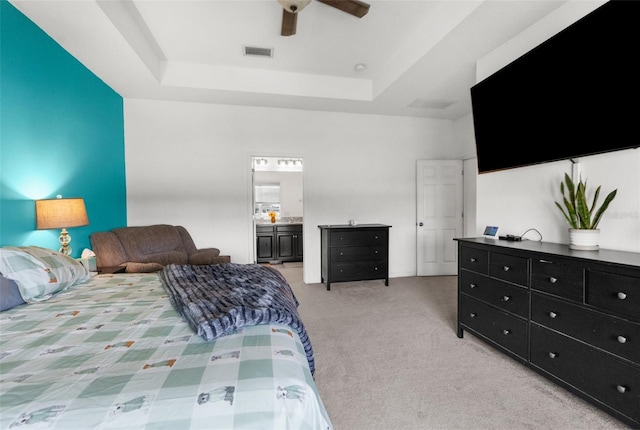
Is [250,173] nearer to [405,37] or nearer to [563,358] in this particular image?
[405,37]

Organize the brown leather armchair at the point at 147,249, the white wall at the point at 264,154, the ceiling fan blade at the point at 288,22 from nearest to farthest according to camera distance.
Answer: the ceiling fan blade at the point at 288,22 → the brown leather armchair at the point at 147,249 → the white wall at the point at 264,154

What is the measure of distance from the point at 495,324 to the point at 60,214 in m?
3.67

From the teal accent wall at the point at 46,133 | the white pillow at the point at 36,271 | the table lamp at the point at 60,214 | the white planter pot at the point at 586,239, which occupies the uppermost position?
the teal accent wall at the point at 46,133

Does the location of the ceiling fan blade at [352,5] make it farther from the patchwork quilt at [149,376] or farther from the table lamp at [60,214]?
the table lamp at [60,214]

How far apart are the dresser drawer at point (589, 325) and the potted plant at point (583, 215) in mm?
450

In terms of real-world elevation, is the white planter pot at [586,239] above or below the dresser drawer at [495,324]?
above

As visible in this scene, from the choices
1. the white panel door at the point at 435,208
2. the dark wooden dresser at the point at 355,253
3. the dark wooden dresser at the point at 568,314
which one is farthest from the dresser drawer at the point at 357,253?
the dark wooden dresser at the point at 568,314

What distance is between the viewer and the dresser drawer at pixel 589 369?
59.9 inches

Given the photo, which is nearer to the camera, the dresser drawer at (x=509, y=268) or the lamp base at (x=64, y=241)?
the dresser drawer at (x=509, y=268)

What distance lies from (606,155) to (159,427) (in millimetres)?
2802

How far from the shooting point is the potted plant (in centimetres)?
194

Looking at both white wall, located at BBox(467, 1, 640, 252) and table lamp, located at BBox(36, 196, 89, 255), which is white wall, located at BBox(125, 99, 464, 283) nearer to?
table lamp, located at BBox(36, 196, 89, 255)

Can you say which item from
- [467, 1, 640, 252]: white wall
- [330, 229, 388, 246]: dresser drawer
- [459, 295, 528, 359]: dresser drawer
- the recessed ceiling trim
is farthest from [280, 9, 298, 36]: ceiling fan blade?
[459, 295, 528, 359]: dresser drawer

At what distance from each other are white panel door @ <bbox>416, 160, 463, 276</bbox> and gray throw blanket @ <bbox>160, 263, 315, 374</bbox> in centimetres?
350
